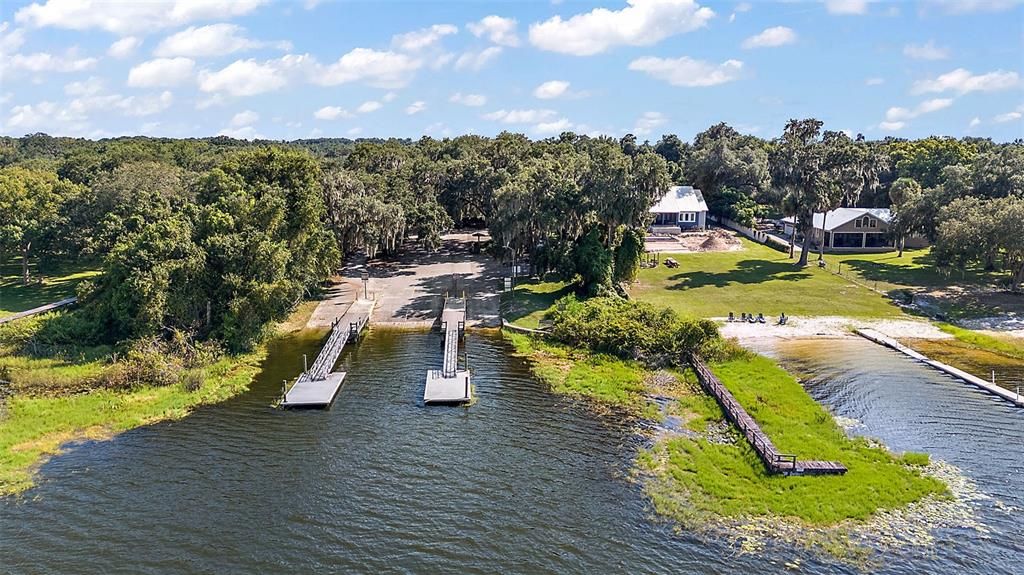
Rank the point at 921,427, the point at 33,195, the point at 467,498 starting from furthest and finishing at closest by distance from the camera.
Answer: the point at 33,195 → the point at 921,427 → the point at 467,498


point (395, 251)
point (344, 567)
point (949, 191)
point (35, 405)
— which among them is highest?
point (949, 191)

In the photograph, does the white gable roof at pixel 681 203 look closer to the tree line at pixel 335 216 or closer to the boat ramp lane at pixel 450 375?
the tree line at pixel 335 216

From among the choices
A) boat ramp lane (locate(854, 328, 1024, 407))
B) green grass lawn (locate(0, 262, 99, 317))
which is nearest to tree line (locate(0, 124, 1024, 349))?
green grass lawn (locate(0, 262, 99, 317))

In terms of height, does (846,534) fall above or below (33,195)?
below

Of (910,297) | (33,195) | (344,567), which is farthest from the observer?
(33,195)

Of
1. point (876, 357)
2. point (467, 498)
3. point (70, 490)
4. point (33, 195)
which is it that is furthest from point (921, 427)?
point (33, 195)

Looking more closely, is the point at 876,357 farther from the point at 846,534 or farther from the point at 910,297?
the point at 846,534

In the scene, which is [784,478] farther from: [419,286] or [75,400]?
[419,286]

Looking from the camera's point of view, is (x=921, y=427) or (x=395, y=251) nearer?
(x=921, y=427)
